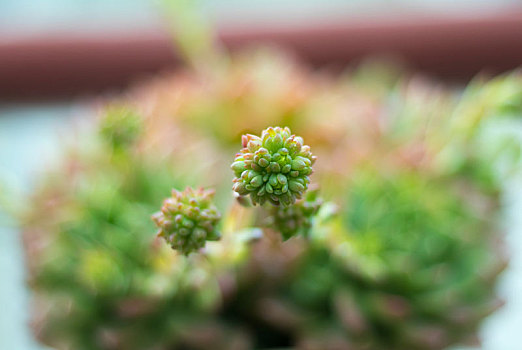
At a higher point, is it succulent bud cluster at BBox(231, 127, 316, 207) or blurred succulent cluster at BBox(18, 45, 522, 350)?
blurred succulent cluster at BBox(18, 45, 522, 350)

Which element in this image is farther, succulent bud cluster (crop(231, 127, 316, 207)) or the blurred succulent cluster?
the blurred succulent cluster

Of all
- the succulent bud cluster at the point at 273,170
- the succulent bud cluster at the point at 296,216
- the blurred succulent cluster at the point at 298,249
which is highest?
the blurred succulent cluster at the point at 298,249

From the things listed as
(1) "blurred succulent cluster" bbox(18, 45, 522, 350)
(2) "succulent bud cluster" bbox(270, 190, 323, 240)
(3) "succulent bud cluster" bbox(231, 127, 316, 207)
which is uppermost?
(1) "blurred succulent cluster" bbox(18, 45, 522, 350)

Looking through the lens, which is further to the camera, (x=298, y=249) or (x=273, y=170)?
(x=298, y=249)

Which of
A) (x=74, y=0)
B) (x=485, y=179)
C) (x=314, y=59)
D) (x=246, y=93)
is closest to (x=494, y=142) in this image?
(x=485, y=179)

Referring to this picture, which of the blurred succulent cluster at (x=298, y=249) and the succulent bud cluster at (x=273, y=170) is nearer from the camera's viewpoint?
the succulent bud cluster at (x=273, y=170)
